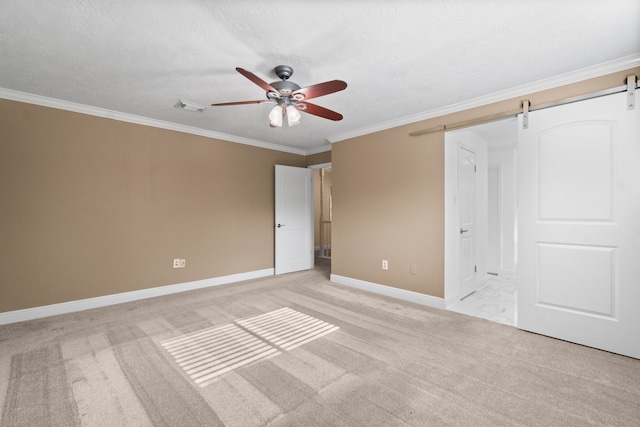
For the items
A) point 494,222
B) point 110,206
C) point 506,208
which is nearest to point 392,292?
point 494,222

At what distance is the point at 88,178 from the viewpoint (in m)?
3.53

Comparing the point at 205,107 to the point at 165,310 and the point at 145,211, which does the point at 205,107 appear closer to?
the point at 145,211

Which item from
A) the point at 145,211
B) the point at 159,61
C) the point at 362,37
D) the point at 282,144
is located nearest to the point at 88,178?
the point at 145,211

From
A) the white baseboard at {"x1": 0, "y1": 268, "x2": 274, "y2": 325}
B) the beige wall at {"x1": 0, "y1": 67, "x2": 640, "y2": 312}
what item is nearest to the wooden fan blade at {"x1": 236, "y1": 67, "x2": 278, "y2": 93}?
the beige wall at {"x1": 0, "y1": 67, "x2": 640, "y2": 312}

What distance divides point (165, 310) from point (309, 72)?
3.19m

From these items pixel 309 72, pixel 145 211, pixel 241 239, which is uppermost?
pixel 309 72

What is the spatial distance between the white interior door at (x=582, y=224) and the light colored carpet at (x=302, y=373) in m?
0.26

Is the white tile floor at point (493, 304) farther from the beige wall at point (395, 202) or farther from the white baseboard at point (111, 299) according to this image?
the white baseboard at point (111, 299)

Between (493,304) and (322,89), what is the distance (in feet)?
11.3

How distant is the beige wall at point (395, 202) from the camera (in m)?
3.56

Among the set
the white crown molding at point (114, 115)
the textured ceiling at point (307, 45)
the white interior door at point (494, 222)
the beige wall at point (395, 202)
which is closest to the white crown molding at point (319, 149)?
the beige wall at point (395, 202)

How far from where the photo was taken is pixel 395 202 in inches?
158

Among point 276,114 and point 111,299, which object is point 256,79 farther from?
point 111,299

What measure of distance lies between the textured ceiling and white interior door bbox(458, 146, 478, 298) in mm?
962
